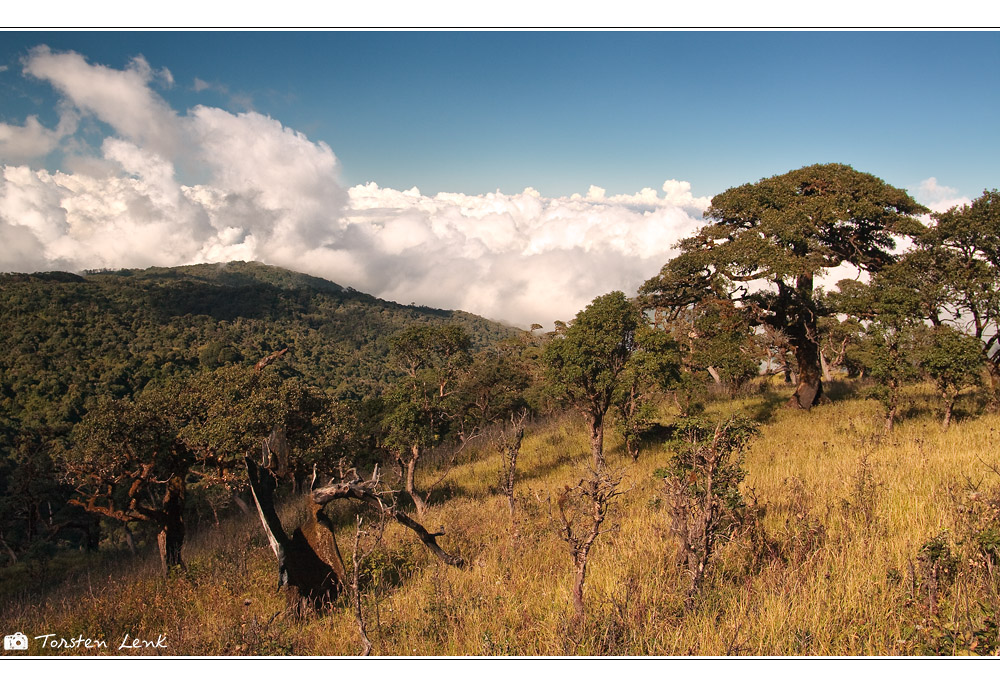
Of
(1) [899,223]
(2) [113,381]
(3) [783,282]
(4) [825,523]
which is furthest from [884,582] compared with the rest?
(2) [113,381]

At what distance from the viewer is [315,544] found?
6.63 meters

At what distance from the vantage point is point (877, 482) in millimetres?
7117

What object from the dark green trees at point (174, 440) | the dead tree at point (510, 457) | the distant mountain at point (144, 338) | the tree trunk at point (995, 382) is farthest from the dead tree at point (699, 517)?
the distant mountain at point (144, 338)

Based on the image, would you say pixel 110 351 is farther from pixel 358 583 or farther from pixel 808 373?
pixel 808 373

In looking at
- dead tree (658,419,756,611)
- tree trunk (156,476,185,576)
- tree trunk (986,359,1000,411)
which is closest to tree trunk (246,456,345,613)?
dead tree (658,419,756,611)

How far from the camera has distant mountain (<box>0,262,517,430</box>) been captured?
53.9m

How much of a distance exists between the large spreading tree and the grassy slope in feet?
22.7

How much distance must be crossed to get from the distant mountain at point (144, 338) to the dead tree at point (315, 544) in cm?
2346

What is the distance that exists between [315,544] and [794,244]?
55.0 ft

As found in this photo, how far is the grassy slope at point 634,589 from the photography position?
3758mm

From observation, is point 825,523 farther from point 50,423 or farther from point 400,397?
point 50,423

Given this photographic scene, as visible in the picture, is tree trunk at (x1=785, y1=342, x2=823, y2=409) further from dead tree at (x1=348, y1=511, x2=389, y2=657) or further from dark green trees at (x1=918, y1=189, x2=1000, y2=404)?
dead tree at (x1=348, y1=511, x2=389, y2=657)

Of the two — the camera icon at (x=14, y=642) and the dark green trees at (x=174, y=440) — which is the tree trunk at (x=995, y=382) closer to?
the dark green trees at (x=174, y=440)

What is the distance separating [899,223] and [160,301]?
4899 inches
